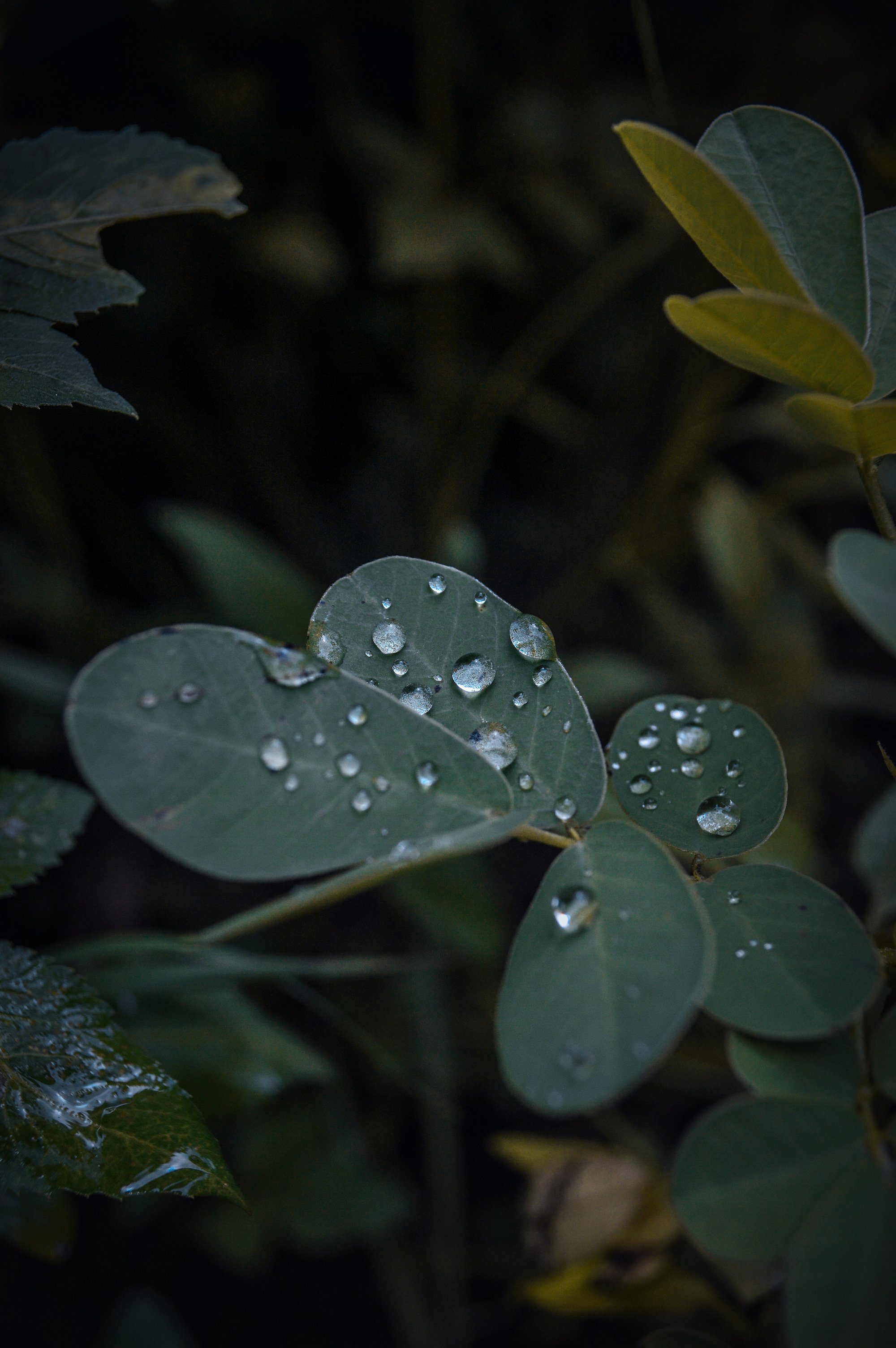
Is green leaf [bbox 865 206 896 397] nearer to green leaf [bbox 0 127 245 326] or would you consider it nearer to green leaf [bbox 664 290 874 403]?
green leaf [bbox 664 290 874 403]

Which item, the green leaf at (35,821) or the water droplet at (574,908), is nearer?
the water droplet at (574,908)

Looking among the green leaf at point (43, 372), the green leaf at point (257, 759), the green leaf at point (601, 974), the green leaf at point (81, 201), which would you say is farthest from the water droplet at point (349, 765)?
the green leaf at point (81, 201)

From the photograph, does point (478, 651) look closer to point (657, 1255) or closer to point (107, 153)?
point (107, 153)

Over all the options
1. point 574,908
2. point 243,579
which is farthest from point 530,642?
point 243,579

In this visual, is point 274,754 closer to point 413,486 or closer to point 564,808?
point 564,808

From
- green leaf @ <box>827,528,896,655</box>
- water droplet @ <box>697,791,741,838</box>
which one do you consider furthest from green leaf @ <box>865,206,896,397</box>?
water droplet @ <box>697,791,741,838</box>

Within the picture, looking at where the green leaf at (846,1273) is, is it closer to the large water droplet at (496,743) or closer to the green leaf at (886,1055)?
the green leaf at (886,1055)
